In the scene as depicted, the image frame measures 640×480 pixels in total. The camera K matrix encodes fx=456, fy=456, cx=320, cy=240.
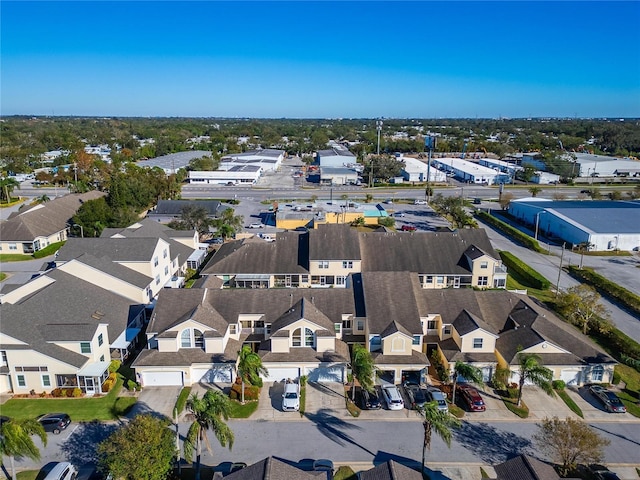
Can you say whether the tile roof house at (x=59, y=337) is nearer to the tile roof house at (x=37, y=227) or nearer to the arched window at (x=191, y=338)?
the arched window at (x=191, y=338)

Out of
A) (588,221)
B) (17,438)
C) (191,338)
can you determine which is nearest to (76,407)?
(191,338)

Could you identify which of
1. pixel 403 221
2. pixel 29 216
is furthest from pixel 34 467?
pixel 403 221

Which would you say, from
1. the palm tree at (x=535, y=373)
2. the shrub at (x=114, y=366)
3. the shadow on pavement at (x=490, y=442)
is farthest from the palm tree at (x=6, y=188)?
the palm tree at (x=535, y=373)

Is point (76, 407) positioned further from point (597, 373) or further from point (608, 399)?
point (597, 373)

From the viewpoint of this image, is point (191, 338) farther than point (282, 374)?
Yes

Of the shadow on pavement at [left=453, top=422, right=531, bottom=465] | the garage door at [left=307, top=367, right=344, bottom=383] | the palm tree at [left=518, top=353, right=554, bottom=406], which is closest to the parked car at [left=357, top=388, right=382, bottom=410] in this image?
the garage door at [left=307, top=367, right=344, bottom=383]

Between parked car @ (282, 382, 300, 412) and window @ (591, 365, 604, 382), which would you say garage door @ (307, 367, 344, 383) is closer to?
parked car @ (282, 382, 300, 412)
